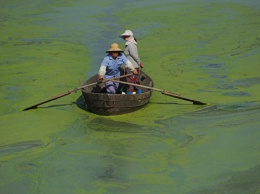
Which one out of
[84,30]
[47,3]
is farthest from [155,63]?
[47,3]

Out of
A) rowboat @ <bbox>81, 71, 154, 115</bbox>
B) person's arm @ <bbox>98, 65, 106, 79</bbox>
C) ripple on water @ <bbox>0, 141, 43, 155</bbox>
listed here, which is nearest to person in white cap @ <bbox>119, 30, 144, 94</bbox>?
rowboat @ <bbox>81, 71, 154, 115</bbox>

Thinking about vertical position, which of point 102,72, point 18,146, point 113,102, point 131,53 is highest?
point 131,53

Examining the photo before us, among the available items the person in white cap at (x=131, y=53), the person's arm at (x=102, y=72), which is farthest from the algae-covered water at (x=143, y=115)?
the person's arm at (x=102, y=72)

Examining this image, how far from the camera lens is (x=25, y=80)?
766 cm

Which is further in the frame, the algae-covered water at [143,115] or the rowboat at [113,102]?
the rowboat at [113,102]

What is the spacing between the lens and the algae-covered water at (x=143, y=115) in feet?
15.0

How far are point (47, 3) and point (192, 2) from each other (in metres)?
3.74

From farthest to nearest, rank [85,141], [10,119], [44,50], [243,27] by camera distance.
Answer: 1. [243,27]
2. [44,50]
3. [10,119]
4. [85,141]

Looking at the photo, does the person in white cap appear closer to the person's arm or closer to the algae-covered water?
the algae-covered water

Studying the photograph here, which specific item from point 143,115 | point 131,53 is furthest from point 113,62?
point 143,115

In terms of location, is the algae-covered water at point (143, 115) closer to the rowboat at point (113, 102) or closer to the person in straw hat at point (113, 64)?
the rowboat at point (113, 102)

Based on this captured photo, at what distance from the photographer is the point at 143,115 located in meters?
6.07

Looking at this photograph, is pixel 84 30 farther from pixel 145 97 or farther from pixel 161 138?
pixel 161 138

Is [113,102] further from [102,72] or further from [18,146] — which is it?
[18,146]
